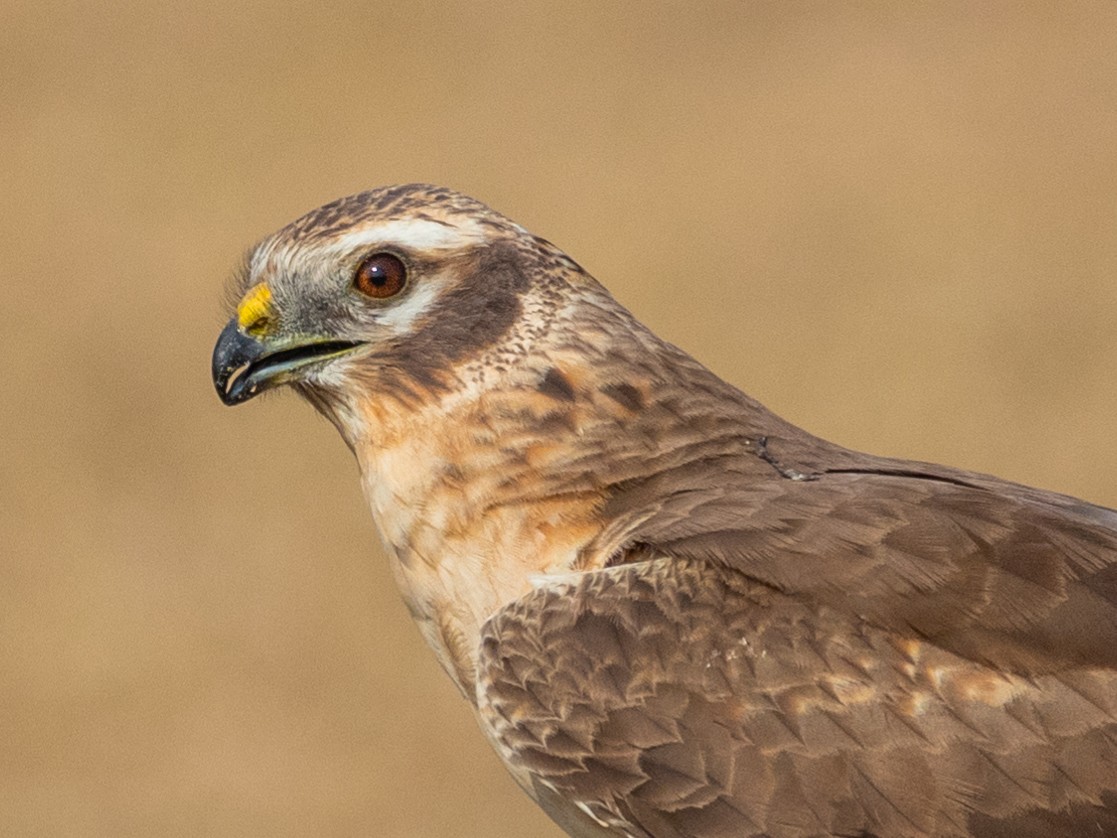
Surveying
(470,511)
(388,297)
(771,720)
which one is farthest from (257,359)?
(771,720)

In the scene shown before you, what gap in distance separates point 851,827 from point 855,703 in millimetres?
303

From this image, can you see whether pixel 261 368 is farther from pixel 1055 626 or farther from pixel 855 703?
pixel 1055 626

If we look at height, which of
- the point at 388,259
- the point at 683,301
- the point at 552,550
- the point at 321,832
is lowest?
the point at 321,832

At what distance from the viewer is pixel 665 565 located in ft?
16.3

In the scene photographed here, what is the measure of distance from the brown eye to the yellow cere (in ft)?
0.99

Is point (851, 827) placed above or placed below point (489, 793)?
above

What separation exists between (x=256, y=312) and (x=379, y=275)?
42 cm

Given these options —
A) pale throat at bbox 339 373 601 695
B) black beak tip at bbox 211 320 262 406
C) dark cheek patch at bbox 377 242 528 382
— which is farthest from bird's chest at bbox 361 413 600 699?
black beak tip at bbox 211 320 262 406

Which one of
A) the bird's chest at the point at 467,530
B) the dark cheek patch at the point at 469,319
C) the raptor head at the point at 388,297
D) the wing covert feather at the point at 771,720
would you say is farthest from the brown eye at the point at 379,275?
the wing covert feather at the point at 771,720

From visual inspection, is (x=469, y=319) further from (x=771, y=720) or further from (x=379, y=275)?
(x=771, y=720)

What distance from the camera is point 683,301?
16.9 metres

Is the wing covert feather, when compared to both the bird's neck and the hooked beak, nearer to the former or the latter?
the bird's neck

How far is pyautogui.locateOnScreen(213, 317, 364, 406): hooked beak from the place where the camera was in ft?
18.3

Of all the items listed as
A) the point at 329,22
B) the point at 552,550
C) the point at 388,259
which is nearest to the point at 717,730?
the point at 552,550
